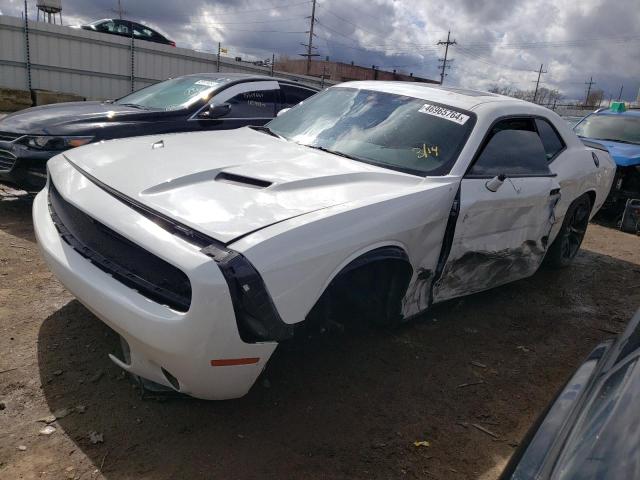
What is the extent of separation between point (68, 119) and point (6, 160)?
670mm

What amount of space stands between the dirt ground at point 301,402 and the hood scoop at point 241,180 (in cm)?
97

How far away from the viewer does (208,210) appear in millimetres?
2225

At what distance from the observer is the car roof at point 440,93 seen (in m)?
3.61

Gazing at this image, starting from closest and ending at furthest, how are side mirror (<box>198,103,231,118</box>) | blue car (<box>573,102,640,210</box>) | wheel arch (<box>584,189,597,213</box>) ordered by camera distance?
wheel arch (<box>584,189,597,213</box>), side mirror (<box>198,103,231,118</box>), blue car (<box>573,102,640,210</box>)

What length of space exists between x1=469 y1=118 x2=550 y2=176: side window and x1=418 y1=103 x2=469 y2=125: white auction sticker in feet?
0.77

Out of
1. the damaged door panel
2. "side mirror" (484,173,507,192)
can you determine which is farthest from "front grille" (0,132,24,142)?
"side mirror" (484,173,507,192)

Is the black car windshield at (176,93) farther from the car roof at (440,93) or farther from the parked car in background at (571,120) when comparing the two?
the parked car in background at (571,120)

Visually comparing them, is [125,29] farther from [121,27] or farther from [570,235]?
[570,235]

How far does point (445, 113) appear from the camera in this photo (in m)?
3.46

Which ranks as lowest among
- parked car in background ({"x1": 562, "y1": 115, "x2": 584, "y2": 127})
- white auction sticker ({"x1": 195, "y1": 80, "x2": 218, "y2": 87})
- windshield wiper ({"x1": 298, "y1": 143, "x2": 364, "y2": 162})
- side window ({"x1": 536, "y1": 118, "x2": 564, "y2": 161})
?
windshield wiper ({"x1": 298, "y1": 143, "x2": 364, "y2": 162})

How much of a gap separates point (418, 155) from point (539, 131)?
1.62 meters

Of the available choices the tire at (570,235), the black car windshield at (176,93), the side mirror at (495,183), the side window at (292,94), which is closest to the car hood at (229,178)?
the side mirror at (495,183)

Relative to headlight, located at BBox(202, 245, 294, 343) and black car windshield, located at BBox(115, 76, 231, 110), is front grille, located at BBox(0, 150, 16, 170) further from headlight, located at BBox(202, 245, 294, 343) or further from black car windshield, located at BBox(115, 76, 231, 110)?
headlight, located at BBox(202, 245, 294, 343)

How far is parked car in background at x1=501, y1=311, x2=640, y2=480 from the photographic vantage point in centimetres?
113
